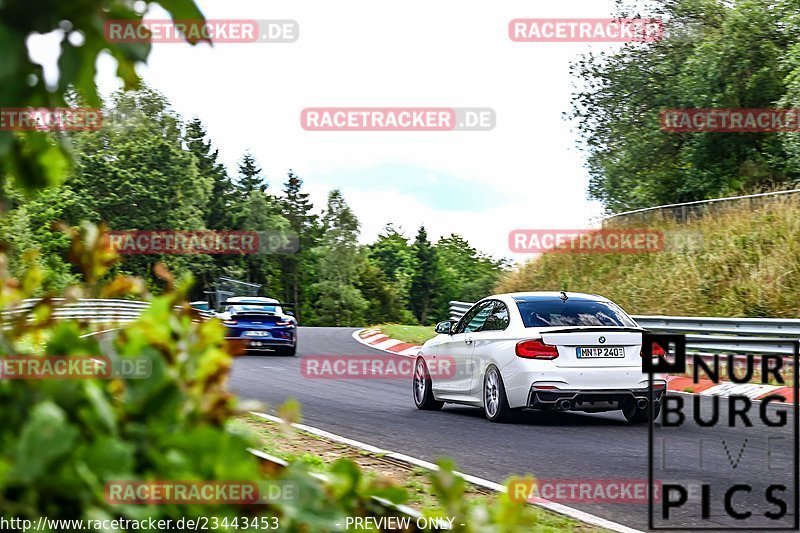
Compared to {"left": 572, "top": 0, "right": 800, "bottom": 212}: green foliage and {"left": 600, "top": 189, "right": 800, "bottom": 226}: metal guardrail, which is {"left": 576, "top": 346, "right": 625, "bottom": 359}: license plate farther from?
{"left": 572, "top": 0, "right": 800, "bottom": 212}: green foliage

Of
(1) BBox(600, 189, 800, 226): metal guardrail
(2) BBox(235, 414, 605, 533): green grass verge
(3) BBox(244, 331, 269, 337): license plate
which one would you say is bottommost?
(2) BBox(235, 414, 605, 533): green grass verge

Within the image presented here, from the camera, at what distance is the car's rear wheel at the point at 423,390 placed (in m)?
13.2

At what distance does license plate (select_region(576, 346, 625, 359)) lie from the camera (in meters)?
10.9

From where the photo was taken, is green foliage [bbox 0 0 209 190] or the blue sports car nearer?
green foliage [bbox 0 0 209 190]

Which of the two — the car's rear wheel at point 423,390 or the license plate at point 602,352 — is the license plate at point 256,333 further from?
the license plate at point 602,352

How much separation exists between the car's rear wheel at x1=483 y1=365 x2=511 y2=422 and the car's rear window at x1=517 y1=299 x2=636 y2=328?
727mm

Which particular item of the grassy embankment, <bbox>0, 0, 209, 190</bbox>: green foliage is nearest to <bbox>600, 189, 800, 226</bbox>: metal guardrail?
the grassy embankment

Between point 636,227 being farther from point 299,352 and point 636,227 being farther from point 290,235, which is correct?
point 290,235

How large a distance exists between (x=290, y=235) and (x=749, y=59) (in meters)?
85.3

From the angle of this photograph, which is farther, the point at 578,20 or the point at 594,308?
the point at 578,20

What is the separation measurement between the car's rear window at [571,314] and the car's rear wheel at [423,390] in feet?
6.83

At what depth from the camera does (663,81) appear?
3738cm

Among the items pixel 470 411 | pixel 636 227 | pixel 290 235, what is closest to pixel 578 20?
pixel 636 227

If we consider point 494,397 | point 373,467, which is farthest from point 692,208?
point 373,467
